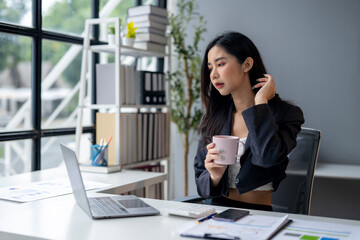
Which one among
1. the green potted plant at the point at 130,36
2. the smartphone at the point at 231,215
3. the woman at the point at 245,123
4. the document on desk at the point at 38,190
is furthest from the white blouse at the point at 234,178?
the green potted plant at the point at 130,36

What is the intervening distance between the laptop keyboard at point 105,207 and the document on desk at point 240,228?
0.32m

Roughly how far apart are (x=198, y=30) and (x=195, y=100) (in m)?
0.63

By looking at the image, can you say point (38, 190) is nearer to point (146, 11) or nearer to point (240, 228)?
point (240, 228)

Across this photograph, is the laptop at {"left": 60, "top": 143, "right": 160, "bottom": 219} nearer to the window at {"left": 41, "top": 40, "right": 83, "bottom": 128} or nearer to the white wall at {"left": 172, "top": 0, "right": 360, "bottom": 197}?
the window at {"left": 41, "top": 40, "right": 83, "bottom": 128}

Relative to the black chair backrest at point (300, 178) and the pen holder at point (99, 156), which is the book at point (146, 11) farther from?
the black chair backrest at point (300, 178)

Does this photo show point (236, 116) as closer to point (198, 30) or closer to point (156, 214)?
point (156, 214)

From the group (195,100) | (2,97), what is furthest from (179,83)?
(2,97)

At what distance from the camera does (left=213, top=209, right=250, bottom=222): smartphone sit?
1.33 m

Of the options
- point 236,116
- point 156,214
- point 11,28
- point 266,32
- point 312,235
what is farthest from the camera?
point 266,32

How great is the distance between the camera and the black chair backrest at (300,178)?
1.95m

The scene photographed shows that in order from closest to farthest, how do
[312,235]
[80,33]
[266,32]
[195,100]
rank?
[312,235] → [80,33] → [266,32] → [195,100]

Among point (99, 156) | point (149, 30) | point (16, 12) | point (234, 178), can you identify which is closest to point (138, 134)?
point (99, 156)

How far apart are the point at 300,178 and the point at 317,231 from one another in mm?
747

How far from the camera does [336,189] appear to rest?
11.1ft
